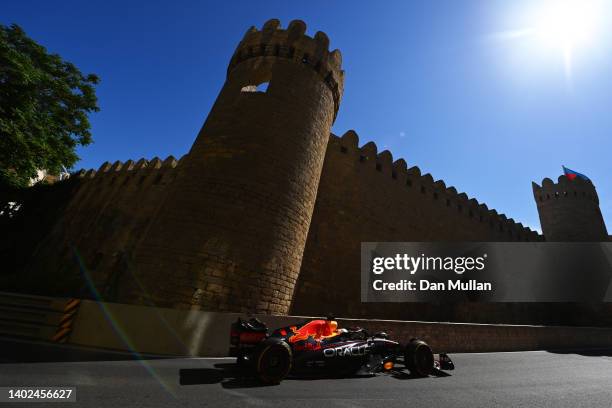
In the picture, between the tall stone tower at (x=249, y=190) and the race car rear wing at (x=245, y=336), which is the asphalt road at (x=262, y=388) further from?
the tall stone tower at (x=249, y=190)

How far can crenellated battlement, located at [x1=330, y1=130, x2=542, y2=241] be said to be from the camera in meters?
16.6

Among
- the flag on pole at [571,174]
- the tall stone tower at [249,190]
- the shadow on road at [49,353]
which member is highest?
the flag on pole at [571,174]

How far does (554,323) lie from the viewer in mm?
22688

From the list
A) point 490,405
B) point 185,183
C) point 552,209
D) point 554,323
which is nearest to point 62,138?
point 185,183

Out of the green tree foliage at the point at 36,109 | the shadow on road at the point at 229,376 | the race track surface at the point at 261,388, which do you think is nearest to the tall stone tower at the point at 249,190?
the race track surface at the point at 261,388

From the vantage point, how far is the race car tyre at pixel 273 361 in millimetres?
4340

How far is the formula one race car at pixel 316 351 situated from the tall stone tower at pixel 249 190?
10.5ft

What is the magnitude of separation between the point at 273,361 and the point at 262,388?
42 cm

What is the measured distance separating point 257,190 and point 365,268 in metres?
7.37

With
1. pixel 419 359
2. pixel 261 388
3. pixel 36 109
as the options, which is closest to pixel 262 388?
pixel 261 388

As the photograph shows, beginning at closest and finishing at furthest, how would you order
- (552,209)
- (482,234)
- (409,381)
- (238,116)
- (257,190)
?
(409,381) → (257,190) → (238,116) → (482,234) → (552,209)

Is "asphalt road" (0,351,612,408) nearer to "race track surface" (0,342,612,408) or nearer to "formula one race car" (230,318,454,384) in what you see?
"race track surface" (0,342,612,408)

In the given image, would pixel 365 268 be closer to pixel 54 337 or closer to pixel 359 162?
pixel 359 162

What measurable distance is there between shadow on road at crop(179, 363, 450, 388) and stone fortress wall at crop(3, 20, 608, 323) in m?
2.80
